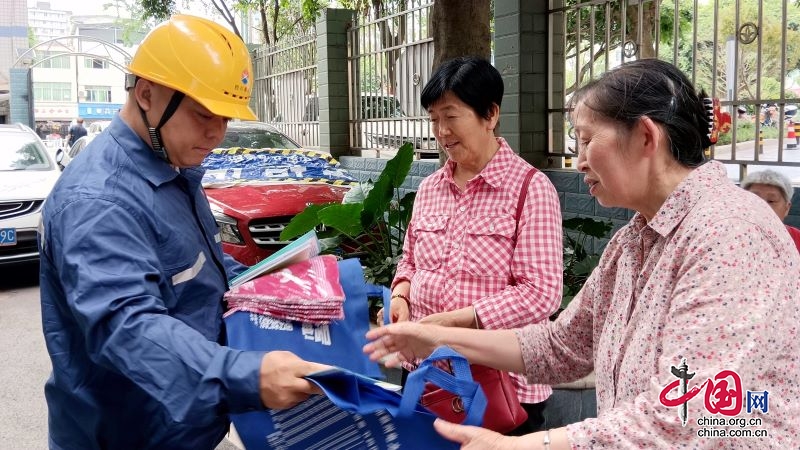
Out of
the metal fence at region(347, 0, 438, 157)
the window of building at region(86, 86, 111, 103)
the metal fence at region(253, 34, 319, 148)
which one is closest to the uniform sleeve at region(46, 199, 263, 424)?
the metal fence at region(347, 0, 438, 157)

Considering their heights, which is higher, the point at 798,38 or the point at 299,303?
the point at 798,38

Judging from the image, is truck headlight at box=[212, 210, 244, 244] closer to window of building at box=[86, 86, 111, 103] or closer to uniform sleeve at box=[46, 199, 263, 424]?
uniform sleeve at box=[46, 199, 263, 424]

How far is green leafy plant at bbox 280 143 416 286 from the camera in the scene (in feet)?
15.4

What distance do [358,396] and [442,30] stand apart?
12.0 feet

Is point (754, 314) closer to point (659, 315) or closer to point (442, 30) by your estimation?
point (659, 315)

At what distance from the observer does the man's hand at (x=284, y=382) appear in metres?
1.48

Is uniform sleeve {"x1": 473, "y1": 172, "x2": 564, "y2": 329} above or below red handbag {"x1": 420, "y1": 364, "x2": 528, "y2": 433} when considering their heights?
above

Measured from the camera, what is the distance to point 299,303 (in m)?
1.76

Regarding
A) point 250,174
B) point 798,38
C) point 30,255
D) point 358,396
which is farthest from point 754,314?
point 30,255

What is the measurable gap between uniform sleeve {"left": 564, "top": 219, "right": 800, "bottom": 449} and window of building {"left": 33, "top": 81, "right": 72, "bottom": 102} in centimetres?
6335

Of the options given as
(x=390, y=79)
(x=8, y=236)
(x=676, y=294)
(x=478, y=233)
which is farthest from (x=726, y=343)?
(x=390, y=79)

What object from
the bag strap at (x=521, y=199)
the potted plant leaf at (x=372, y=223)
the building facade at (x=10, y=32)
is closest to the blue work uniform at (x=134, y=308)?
the bag strap at (x=521, y=199)

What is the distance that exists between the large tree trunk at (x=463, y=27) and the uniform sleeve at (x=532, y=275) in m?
2.54

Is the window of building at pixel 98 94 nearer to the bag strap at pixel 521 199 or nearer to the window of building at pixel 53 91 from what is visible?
the window of building at pixel 53 91
